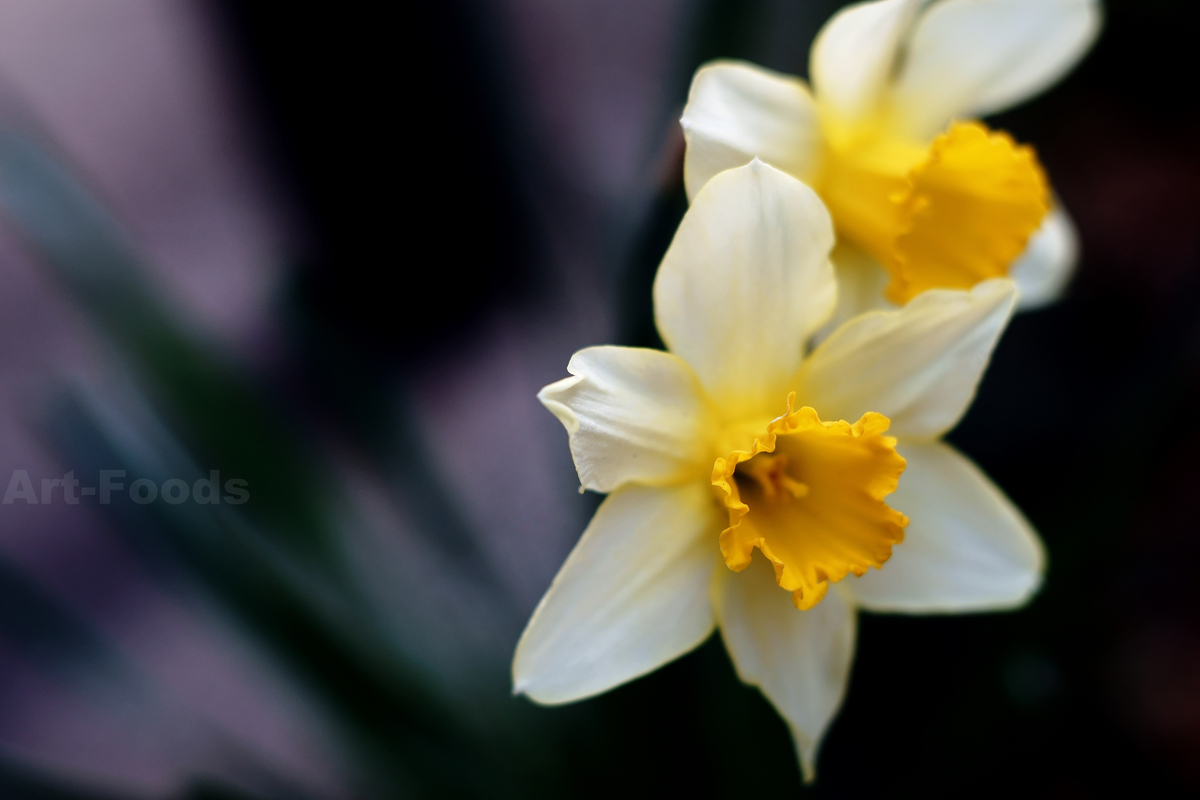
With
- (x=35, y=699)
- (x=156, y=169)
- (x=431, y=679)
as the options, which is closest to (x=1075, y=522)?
(x=431, y=679)

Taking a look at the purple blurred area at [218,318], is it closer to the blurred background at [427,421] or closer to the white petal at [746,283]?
the blurred background at [427,421]

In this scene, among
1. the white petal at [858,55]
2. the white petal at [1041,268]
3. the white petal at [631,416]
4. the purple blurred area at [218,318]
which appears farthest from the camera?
the purple blurred area at [218,318]

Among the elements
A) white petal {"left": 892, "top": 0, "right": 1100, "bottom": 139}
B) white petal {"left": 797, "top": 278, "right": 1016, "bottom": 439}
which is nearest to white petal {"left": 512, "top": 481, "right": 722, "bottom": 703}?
white petal {"left": 797, "top": 278, "right": 1016, "bottom": 439}

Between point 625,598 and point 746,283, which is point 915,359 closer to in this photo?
point 746,283

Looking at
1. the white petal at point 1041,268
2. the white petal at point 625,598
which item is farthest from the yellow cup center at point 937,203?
the white petal at point 625,598

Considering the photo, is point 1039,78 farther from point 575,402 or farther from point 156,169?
point 156,169

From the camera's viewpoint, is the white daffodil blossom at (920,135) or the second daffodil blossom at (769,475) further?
the white daffodil blossom at (920,135)

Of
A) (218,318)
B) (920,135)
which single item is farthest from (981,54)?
(218,318)

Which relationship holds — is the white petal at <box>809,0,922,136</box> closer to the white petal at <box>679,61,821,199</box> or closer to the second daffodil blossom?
the white petal at <box>679,61,821,199</box>
